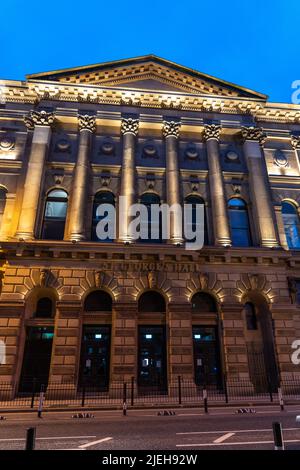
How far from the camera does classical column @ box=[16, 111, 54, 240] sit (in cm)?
2059

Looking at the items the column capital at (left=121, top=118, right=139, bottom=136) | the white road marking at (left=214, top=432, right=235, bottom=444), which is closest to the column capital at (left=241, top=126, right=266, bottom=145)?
the column capital at (left=121, top=118, right=139, bottom=136)

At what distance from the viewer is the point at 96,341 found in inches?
758

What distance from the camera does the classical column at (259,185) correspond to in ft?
74.6

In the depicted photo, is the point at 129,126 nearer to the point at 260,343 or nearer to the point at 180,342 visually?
the point at 180,342

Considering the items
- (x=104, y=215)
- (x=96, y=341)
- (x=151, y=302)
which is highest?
(x=104, y=215)

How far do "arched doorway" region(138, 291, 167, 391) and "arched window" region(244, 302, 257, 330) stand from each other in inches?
239

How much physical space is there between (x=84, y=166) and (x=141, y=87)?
9753 millimetres

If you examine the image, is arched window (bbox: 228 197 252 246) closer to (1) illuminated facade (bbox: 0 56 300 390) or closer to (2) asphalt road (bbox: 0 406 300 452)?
(1) illuminated facade (bbox: 0 56 300 390)

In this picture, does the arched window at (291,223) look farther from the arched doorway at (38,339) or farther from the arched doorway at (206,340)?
the arched doorway at (38,339)

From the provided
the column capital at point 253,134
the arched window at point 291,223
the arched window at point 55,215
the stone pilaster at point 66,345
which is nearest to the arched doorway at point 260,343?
the arched window at point 291,223

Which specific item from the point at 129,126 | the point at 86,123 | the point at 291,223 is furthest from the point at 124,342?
the point at 86,123

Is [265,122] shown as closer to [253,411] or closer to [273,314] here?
[273,314]

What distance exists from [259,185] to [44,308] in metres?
18.2
